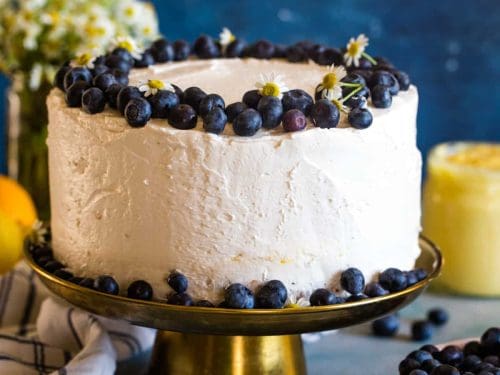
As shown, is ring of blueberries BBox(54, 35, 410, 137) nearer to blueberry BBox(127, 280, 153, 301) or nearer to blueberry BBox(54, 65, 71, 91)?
blueberry BBox(54, 65, 71, 91)

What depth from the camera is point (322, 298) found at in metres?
1.22

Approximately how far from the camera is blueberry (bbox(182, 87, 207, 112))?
1.22 metres

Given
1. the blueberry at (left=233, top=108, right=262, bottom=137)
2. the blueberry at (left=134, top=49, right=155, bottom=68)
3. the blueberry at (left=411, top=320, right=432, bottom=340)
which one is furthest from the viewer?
the blueberry at (left=411, top=320, right=432, bottom=340)

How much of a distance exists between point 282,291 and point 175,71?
0.44 m

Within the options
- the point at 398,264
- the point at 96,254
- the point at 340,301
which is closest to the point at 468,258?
the point at 398,264

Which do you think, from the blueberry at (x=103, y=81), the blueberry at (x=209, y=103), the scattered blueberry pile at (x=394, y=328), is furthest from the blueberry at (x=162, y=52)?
the scattered blueberry pile at (x=394, y=328)

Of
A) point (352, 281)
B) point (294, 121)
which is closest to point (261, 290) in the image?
point (352, 281)

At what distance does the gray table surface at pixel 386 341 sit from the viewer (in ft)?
5.09

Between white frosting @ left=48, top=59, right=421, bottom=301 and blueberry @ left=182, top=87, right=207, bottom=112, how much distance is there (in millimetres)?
56

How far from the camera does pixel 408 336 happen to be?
5.56 feet

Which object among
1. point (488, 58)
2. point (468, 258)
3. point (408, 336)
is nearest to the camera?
point (408, 336)

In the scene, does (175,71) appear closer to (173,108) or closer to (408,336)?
(173,108)

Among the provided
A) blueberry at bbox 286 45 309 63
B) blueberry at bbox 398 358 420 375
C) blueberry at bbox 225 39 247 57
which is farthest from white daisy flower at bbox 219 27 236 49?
blueberry at bbox 398 358 420 375

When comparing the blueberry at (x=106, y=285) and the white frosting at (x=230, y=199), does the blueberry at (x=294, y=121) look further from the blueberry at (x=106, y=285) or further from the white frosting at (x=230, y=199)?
the blueberry at (x=106, y=285)
